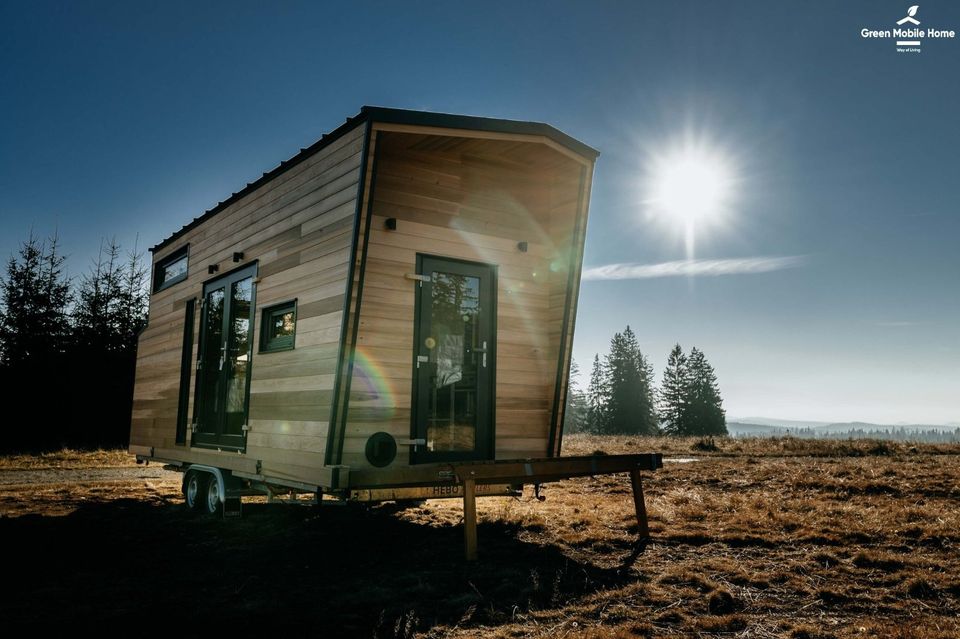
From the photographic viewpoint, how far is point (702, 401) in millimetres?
53750

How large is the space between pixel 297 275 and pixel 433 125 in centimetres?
215

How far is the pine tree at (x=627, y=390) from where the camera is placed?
50.2 metres

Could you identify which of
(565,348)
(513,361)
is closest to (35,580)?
(513,361)

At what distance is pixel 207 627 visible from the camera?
3838 mm

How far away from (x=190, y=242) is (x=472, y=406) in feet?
18.4

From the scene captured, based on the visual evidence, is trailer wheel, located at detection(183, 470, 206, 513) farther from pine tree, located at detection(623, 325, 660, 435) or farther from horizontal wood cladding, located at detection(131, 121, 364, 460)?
pine tree, located at detection(623, 325, 660, 435)

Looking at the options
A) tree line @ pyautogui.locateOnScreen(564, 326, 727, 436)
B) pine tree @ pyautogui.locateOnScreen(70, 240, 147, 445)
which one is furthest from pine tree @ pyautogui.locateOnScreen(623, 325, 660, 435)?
pine tree @ pyautogui.locateOnScreen(70, 240, 147, 445)

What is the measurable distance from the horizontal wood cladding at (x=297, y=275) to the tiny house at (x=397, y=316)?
0.09 ft

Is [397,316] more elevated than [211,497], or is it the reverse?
[397,316]

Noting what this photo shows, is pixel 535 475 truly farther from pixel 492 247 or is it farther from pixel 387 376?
pixel 492 247

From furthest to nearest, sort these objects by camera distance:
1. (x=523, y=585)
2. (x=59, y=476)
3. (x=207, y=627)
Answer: (x=59, y=476) < (x=523, y=585) < (x=207, y=627)

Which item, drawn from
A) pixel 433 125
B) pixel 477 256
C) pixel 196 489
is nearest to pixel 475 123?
pixel 433 125

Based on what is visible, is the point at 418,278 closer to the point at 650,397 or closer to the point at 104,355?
the point at 104,355

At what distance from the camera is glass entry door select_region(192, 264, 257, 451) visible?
7.84m
